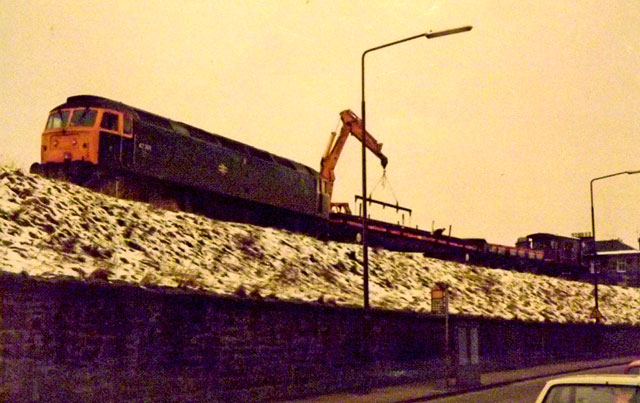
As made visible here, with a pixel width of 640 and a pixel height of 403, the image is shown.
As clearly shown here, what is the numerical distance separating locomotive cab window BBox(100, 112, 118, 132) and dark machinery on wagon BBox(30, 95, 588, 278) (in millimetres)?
35

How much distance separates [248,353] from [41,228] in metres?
6.68

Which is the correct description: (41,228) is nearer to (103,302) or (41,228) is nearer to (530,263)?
(103,302)

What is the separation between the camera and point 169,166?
1122 inches

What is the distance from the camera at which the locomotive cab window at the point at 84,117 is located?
26094mm

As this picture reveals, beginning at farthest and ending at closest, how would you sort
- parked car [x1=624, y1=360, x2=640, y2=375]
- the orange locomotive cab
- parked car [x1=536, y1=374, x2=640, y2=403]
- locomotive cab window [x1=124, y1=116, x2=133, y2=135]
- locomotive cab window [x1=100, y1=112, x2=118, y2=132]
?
locomotive cab window [x1=124, y1=116, x2=133, y2=135] → locomotive cab window [x1=100, y1=112, x2=118, y2=132] → the orange locomotive cab → parked car [x1=624, y1=360, x2=640, y2=375] → parked car [x1=536, y1=374, x2=640, y2=403]

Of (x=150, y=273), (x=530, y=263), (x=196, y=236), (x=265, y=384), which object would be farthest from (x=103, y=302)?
(x=530, y=263)

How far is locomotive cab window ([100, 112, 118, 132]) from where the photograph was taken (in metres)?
26.1

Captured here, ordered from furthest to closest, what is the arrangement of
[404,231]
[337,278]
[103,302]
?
[404,231] → [337,278] → [103,302]

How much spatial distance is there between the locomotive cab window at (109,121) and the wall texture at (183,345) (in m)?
9.89

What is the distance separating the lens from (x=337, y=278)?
31672 mm

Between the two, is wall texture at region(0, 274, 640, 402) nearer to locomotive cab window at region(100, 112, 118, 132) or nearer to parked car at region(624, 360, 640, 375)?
parked car at region(624, 360, 640, 375)

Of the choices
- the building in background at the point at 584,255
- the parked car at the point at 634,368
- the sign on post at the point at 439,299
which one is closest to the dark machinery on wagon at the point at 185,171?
the sign on post at the point at 439,299

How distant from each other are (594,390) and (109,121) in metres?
22.4

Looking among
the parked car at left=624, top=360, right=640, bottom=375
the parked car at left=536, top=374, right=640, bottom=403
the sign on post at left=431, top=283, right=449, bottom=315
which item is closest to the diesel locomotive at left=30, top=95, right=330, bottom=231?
the sign on post at left=431, top=283, right=449, bottom=315
